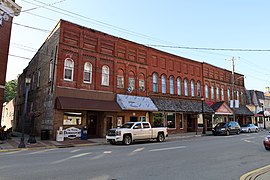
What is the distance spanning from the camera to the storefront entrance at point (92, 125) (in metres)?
22.9

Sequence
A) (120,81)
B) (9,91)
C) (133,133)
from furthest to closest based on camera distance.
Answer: (9,91)
(120,81)
(133,133)

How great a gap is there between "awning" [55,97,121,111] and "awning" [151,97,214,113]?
6.72 metres

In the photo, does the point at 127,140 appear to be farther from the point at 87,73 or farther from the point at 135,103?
the point at 87,73

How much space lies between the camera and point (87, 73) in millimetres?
22672

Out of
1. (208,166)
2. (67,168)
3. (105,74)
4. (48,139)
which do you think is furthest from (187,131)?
(67,168)

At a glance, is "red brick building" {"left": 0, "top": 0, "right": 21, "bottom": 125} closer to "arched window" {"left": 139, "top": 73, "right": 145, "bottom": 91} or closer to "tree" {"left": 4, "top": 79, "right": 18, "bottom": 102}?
"arched window" {"left": 139, "top": 73, "right": 145, "bottom": 91}

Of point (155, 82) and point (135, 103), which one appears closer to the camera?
point (135, 103)

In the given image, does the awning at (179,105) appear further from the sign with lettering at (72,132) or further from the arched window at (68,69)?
the arched window at (68,69)

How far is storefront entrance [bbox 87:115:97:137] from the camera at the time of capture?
901 inches

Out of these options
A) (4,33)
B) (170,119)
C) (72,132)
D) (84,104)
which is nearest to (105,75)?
(84,104)

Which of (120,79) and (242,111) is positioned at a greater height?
(120,79)

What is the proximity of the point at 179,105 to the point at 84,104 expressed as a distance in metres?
13.9

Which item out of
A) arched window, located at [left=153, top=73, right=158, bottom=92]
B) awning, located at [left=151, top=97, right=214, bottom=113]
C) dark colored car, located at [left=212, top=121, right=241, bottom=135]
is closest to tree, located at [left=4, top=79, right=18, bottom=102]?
arched window, located at [left=153, top=73, right=158, bottom=92]

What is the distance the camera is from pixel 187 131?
31891 millimetres
